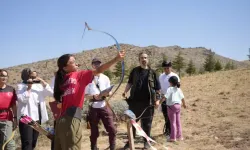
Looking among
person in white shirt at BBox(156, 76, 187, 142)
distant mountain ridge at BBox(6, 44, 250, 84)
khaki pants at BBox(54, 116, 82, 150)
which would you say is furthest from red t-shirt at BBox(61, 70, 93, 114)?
distant mountain ridge at BBox(6, 44, 250, 84)

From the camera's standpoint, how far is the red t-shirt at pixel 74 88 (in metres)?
2.90

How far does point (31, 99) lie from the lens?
182 inches

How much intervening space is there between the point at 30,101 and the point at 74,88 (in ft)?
6.56

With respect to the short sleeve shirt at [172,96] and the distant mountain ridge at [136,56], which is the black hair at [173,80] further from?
the distant mountain ridge at [136,56]

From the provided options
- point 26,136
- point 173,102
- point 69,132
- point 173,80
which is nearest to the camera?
point 69,132

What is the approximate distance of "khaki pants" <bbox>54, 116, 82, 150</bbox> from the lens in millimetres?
2811

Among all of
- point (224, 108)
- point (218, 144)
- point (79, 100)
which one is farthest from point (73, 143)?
point (224, 108)

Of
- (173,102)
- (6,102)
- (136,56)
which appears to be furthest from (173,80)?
(136,56)

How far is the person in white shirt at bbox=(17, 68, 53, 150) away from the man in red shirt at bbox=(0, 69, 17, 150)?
0.39 ft

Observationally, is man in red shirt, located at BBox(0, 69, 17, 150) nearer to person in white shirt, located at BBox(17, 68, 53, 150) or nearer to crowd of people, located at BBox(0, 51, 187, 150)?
crowd of people, located at BBox(0, 51, 187, 150)

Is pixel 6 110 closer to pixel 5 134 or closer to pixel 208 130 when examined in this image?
pixel 5 134

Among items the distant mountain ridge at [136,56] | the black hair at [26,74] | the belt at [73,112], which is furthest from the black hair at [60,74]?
the distant mountain ridge at [136,56]

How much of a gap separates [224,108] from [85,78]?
28.7 feet

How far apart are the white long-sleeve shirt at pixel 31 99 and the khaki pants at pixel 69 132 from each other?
6.34 feet
